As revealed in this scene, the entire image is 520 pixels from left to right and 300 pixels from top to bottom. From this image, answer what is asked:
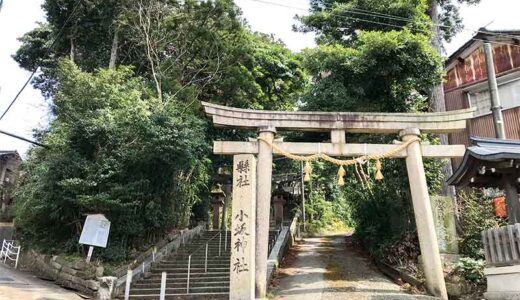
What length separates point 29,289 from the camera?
1359 centimetres

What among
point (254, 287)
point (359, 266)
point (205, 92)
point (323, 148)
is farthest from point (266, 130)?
point (205, 92)

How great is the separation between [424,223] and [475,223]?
2.57 meters

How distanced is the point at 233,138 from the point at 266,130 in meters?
10.5

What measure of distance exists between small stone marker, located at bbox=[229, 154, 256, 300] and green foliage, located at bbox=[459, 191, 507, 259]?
20.9 feet

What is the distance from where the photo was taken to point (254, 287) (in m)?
10.2

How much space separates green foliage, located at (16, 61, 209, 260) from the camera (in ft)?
49.4

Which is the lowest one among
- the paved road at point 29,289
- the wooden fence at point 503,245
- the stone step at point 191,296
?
the stone step at point 191,296

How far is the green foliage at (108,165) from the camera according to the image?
15.1 meters

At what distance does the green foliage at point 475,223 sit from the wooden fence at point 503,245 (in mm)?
2539

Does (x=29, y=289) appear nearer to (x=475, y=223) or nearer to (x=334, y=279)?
(x=334, y=279)

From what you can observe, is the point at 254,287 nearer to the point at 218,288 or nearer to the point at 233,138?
the point at 218,288

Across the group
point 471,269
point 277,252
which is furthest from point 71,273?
point 471,269

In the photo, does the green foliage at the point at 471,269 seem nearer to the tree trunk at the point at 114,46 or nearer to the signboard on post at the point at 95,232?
the signboard on post at the point at 95,232

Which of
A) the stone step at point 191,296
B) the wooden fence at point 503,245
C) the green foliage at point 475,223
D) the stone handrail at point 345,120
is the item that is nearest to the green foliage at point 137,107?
the stone step at point 191,296
